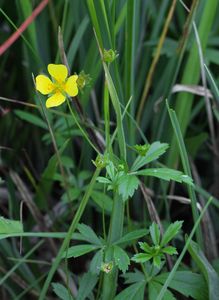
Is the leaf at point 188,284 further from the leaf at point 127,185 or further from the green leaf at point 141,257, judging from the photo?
the leaf at point 127,185

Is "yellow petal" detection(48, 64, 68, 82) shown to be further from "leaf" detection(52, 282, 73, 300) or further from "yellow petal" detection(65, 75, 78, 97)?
"leaf" detection(52, 282, 73, 300)

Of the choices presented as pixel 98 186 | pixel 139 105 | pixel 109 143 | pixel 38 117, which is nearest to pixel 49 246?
pixel 98 186

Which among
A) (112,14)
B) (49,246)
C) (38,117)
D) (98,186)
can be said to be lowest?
(49,246)

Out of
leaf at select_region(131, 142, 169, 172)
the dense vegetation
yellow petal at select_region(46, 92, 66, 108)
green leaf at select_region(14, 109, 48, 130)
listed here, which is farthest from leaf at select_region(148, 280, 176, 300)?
green leaf at select_region(14, 109, 48, 130)

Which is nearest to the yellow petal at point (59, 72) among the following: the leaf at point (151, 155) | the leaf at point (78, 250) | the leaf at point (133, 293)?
the leaf at point (151, 155)

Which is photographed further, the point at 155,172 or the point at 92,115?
the point at 92,115

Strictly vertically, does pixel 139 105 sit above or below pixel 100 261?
above

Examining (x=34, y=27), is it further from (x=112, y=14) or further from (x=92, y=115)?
(x=112, y=14)

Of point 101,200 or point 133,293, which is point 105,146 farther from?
point 133,293
